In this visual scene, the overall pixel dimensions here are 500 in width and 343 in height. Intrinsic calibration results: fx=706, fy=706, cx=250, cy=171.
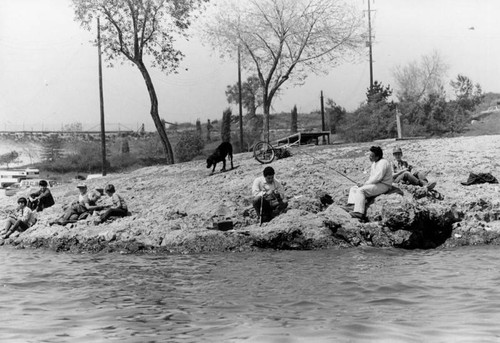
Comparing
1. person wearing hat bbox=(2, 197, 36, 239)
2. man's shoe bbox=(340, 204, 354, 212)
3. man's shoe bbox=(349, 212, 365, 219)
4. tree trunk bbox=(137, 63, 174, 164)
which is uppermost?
tree trunk bbox=(137, 63, 174, 164)

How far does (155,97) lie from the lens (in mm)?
29328

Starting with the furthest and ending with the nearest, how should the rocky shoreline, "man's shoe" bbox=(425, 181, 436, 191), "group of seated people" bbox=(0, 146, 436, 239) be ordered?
"man's shoe" bbox=(425, 181, 436, 191) → "group of seated people" bbox=(0, 146, 436, 239) → the rocky shoreline

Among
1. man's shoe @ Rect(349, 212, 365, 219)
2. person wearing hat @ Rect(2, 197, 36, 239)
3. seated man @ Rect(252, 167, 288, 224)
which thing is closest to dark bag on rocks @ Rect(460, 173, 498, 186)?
man's shoe @ Rect(349, 212, 365, 219)

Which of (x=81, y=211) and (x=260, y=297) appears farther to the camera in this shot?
(x=81, y=211)

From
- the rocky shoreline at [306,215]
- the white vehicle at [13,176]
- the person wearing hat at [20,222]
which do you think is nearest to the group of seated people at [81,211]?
the person wearing hat at [20,222]

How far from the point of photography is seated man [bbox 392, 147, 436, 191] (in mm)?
15352

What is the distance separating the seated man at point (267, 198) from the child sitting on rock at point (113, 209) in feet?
11.0

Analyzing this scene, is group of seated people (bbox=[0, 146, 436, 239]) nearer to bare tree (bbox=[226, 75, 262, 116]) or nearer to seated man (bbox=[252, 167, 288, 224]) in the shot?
seated man (bbox=[252, 167, 288, 224])

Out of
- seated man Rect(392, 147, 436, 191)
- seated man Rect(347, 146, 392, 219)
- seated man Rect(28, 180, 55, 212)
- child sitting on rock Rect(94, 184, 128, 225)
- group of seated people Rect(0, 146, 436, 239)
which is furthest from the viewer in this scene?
seated man Rect(28, 180, 55, 212)

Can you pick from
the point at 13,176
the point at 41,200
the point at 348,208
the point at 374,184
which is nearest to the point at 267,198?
the point at 348,208

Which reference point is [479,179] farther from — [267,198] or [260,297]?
[260,297]

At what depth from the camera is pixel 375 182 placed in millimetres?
14078

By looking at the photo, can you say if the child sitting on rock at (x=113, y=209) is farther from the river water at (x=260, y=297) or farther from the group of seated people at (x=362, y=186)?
the group of seated people at (x=362, y=186)

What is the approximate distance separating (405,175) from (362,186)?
61.0 inches
